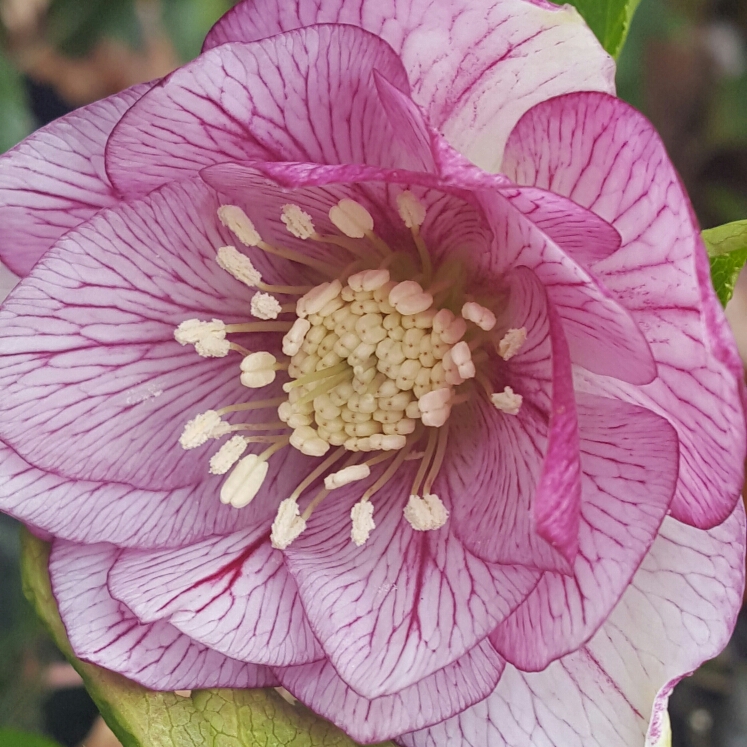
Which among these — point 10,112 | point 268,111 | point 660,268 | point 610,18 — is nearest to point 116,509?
point 268,111

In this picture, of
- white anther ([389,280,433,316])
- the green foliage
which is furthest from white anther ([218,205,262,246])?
the green foliage

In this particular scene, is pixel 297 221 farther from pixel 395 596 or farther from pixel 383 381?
pixel 395 596

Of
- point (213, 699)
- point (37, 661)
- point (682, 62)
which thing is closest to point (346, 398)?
point (213, 699)

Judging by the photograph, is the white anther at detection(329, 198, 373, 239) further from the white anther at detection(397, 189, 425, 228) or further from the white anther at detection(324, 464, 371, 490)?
the white anther at detection(324, 464, 371, 490)

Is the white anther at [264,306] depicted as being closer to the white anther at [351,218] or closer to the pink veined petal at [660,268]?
the white anther at [351,218]

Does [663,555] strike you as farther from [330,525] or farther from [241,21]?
[241,21]

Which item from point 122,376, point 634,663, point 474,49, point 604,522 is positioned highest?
point 474,49

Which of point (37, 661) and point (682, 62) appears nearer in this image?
point (37, 661)
